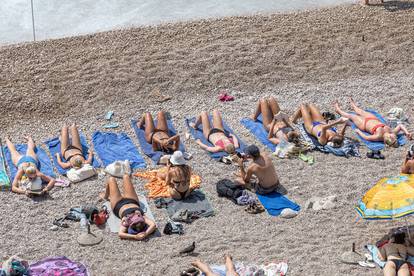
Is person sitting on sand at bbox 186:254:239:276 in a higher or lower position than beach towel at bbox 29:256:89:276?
lower

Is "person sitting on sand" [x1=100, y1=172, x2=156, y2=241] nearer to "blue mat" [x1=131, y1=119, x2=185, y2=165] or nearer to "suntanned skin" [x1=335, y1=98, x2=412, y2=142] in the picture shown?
"blue mat" [x1=131, y1=119, x2=185, y2=165]

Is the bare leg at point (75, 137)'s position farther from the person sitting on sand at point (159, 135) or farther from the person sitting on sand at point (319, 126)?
the person sitting on sand at point (319, 126)

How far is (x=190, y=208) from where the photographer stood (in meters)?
14.2

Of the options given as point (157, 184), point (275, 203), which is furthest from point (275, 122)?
point (157, 184)

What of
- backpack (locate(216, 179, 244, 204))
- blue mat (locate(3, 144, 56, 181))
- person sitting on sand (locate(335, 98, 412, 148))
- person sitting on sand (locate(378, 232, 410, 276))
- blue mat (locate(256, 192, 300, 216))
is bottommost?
person sitting on sand (locate(378, 232, 410, 276))

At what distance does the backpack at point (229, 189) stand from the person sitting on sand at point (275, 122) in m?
2.00

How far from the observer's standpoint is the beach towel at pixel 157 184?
1465 centimetres

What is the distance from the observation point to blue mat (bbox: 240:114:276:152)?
16.5m

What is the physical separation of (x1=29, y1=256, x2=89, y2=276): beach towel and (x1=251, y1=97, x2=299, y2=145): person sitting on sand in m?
5.49

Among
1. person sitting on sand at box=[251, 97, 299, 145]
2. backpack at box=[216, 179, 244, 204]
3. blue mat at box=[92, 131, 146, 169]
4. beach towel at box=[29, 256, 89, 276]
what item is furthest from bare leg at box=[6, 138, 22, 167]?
person sitting on sand at box=[251, 97, 299, 145]

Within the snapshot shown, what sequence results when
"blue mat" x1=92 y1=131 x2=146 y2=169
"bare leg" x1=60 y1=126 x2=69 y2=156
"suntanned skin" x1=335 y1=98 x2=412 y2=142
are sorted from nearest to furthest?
"blue mat" x1=92 y1=131 x2=146 y2=169 < "bare leg" x1=60 y1=126 x2=69 y2=156 < "suntanned skin" x1=335 y1=98 x2=412 y2=142

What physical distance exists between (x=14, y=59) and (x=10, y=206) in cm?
624

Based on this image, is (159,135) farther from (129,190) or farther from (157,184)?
(129,190)

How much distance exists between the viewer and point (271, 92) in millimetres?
18859
